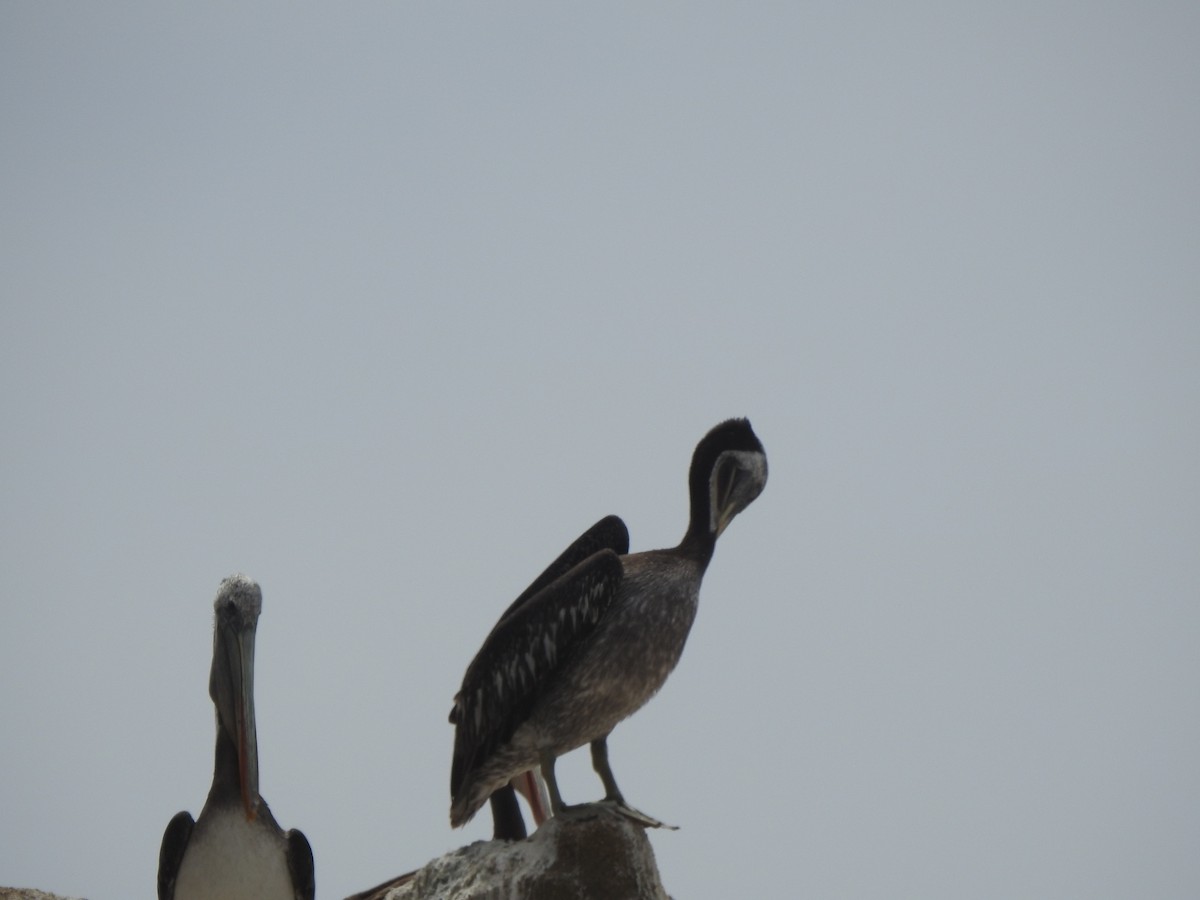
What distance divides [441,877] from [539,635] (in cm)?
125

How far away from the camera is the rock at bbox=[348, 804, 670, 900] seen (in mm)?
7746

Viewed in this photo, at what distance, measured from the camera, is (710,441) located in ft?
30.1

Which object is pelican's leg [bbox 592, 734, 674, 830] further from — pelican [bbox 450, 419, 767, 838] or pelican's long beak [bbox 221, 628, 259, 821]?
pelican's long beak [bbox 221, 628, 259, 821]

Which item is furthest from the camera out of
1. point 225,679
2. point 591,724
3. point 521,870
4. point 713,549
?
point 225,679

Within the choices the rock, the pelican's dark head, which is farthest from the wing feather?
the rock

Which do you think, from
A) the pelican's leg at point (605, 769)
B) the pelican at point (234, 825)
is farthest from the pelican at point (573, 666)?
the pelican at point (234, 825)

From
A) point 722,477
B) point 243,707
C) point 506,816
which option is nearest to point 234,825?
point 243,707

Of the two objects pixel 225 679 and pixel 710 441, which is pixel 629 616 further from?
pixel 225 679

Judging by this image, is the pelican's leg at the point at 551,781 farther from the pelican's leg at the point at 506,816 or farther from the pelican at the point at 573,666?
the pelican's leg at the point at 506,816

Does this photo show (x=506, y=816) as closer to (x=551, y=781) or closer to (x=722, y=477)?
(x=551, y=781)

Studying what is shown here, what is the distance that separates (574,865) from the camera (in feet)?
25.6

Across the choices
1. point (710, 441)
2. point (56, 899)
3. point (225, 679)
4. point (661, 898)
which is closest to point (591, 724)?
point (661, 898)

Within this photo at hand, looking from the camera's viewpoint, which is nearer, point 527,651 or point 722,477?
point 527,651

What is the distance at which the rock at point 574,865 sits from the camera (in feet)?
25.4
